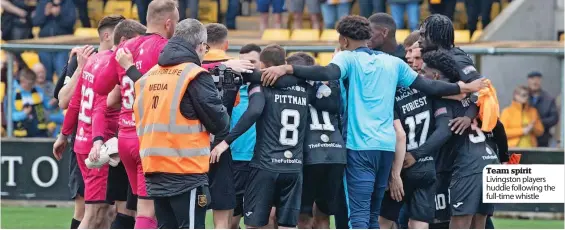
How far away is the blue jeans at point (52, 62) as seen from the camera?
16453mm

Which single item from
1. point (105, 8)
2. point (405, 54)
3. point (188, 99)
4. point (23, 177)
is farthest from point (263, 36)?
point (188, 99)

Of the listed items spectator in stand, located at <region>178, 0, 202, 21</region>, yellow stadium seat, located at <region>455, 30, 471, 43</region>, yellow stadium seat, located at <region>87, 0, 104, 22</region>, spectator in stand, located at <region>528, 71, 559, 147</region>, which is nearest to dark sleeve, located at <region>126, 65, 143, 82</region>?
spectator in stand, located at <region>528, 71, 559, 147</region>

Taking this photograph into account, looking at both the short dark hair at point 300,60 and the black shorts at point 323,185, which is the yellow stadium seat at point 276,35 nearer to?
the short dark hair at point 300,60

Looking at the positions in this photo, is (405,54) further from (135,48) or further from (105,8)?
(105,8)

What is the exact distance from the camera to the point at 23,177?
15297 mm

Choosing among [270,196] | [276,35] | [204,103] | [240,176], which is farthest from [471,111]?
[276,35]

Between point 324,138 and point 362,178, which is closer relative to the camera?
point 362,178

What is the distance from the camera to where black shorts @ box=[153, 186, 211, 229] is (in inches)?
360

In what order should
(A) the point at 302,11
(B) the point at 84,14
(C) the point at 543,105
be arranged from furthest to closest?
1. (B) the point at 84,14
2. (A) the point at 302,11
3. (C) the point at 543,105

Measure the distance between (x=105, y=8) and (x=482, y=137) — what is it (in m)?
11.4

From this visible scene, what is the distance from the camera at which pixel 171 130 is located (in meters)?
9.09

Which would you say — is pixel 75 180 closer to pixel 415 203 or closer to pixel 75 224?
pixel 75 224

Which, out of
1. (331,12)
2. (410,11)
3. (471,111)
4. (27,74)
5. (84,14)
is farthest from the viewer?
(84,14)

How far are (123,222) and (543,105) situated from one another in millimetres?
6064
